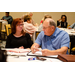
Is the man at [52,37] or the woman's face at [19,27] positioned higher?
the woman's face at [19,27]

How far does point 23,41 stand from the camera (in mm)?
2600

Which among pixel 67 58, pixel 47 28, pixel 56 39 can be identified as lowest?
pixel 67 58

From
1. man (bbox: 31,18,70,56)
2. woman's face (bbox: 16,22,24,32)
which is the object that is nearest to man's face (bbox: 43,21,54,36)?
man (bbox: 31,18,70,56)

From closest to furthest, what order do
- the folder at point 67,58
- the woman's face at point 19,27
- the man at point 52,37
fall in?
the folder at point 67,58 → the man at point 52,37 → the woman's face at point 19,27

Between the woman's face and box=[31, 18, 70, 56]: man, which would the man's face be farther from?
the woman's face

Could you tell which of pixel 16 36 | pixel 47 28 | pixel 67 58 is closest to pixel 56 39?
pixel 47 28

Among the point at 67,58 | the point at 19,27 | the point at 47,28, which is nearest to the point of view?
the point at 67,58

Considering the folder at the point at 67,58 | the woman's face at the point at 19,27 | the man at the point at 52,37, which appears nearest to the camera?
the folder at the point at 67,58

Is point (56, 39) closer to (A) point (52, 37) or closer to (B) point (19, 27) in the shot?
(A) point (52, 37)

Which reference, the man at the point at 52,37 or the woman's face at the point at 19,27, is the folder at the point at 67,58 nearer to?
the man at the point at 52,37

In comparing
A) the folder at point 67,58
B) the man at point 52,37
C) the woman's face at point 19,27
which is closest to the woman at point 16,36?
the woman's face at point 19,27

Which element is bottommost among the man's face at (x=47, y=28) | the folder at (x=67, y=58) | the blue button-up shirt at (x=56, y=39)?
the folder at (x=67, y=58)
